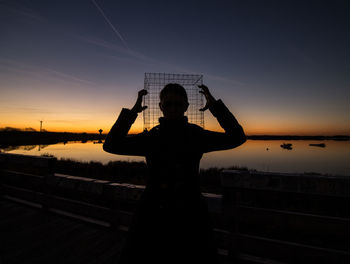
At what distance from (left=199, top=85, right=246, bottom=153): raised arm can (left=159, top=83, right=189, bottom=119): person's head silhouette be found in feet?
0.88

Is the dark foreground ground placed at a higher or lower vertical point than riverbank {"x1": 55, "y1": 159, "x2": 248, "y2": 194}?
higher

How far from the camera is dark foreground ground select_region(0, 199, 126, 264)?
2.90 m

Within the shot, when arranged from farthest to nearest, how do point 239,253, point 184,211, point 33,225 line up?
point 33,225 → point 239,253 → point 184,211

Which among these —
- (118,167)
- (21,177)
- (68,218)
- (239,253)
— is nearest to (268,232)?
(239,253)

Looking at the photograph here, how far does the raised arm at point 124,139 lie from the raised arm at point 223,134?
1.63ft

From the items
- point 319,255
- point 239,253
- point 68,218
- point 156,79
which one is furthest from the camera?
point 68,218

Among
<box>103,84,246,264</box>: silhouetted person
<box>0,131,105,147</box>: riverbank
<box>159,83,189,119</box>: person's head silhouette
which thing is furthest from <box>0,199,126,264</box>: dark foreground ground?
<box>0,131,105,147</box>: riverbank

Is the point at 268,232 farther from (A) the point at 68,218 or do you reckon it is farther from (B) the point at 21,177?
(B) the point at 21,177

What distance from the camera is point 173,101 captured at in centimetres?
138

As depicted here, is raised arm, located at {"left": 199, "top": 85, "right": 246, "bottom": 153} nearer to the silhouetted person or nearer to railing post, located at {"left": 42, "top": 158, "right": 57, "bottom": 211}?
the silhouetted person

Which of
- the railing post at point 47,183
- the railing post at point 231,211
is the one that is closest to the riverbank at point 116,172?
the railing post at point 47,183

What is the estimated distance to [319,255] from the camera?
7.94 feet

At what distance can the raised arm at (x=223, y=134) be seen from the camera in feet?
4.53

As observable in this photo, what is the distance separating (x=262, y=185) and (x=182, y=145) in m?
1.75
